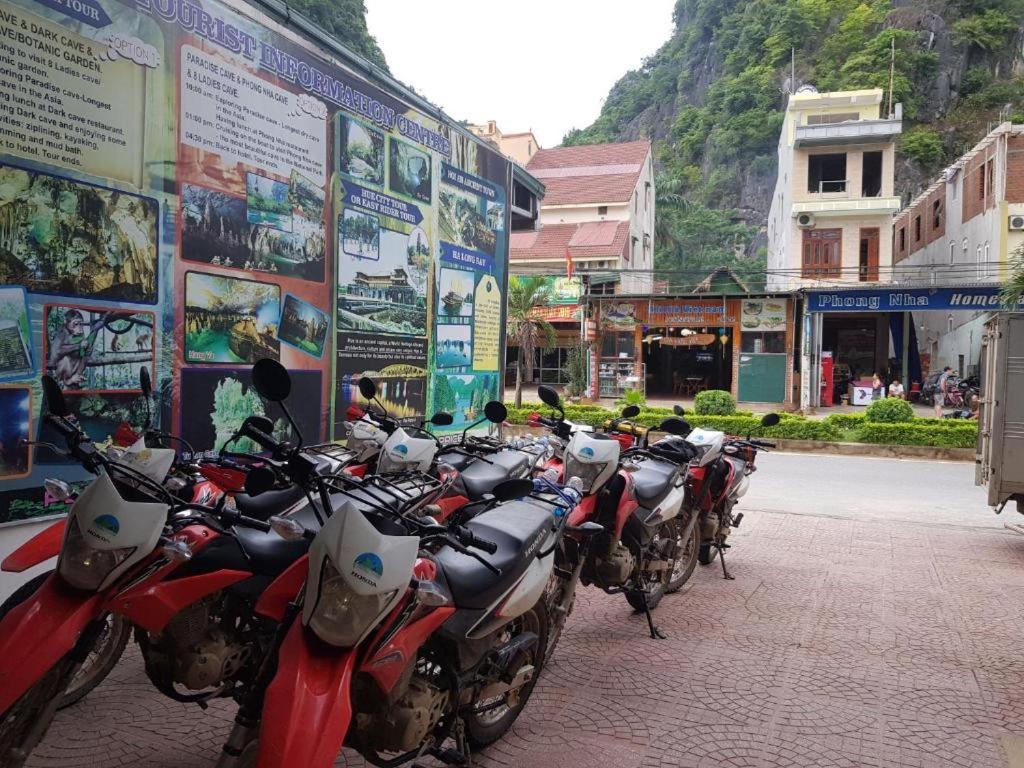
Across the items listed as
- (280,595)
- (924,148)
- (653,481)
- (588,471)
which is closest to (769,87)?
(924,148)

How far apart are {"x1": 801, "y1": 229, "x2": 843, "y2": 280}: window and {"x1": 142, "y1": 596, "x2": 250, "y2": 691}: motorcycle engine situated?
28163 millimetres

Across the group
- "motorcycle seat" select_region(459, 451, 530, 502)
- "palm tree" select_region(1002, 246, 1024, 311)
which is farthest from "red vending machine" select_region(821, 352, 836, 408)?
"motorcycle seat" select_region(459, 451, 530, 502)

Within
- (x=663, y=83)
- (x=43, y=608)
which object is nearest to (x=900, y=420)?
(x=43, y=608)

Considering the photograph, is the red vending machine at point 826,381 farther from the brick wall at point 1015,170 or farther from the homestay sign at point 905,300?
the brick wall at point 1015,170

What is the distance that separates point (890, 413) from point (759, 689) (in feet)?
44.9

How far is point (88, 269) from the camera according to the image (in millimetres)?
4082

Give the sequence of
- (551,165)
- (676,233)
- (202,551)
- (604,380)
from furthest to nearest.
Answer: (676,233)
(551,165)
(604,380)
(202,551)

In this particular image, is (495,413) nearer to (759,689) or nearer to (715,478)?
(715,478)

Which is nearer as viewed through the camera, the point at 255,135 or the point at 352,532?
the point at 352,532

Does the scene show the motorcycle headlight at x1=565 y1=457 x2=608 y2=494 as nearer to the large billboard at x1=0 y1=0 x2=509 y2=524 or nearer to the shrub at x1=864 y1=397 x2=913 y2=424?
the large billboard at x1=0 y1=0 x2=509 y2=524

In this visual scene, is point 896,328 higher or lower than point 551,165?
lower

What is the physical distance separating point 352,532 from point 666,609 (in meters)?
3.39

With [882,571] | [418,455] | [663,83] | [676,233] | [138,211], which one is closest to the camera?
[138,211]

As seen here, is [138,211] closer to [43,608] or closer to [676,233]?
[43,608]
